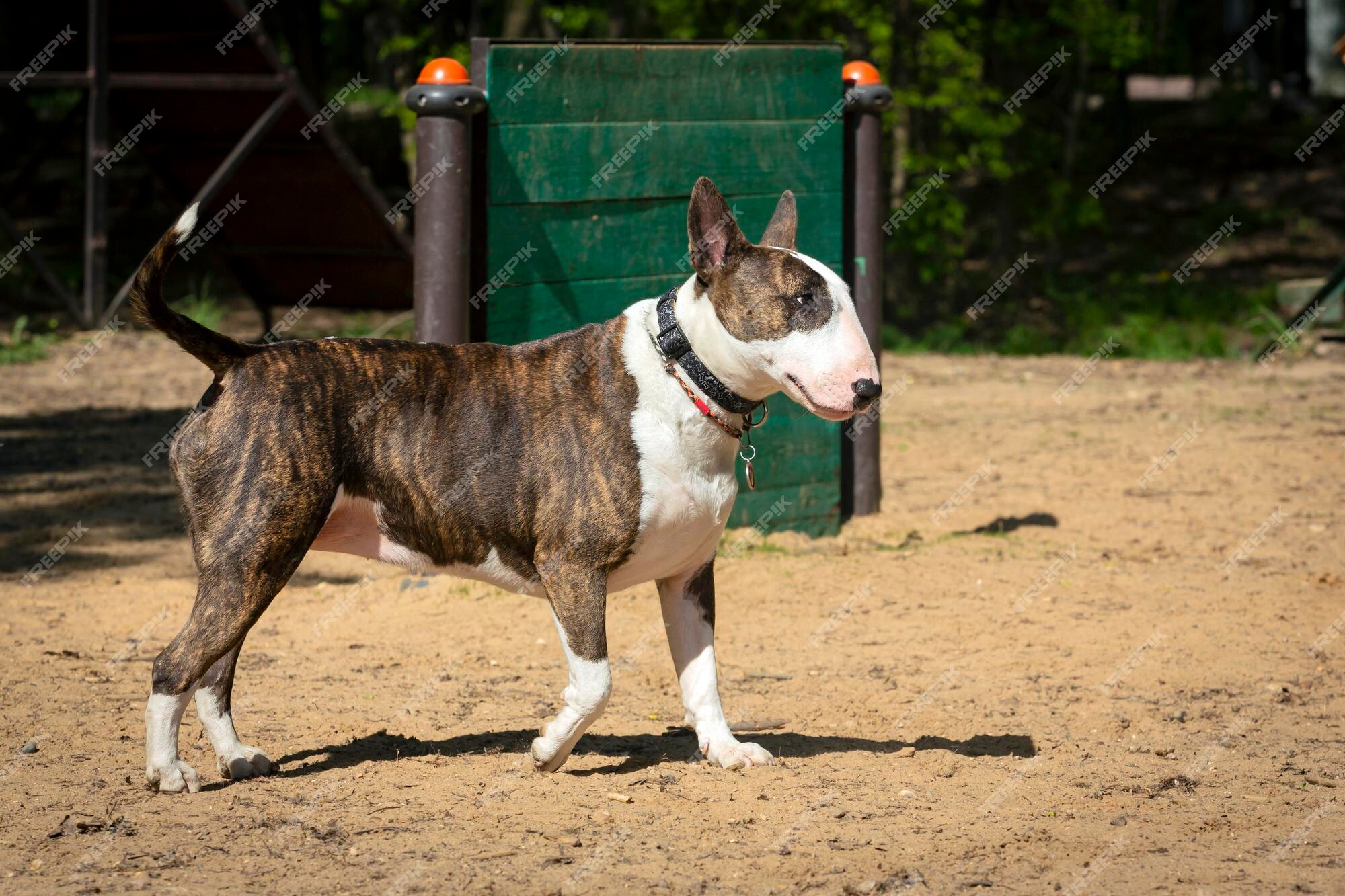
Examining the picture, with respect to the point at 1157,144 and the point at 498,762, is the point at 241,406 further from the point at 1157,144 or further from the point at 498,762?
the point at 1157,144

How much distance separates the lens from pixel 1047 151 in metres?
19.9

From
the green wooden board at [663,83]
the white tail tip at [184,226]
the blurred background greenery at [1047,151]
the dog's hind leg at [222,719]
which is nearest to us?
the white tail tip at [184,226]

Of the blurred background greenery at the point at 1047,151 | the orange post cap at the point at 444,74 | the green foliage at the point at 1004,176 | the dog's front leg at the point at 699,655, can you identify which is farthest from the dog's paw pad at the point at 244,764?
the green foliage at the point at 1004,176

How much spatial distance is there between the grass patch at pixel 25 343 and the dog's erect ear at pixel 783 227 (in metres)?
11.0

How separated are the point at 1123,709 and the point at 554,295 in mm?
3299

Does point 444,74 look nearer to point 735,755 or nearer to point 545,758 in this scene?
point 545,758

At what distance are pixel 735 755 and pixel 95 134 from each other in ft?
31.3

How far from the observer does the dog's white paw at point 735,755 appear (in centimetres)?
489

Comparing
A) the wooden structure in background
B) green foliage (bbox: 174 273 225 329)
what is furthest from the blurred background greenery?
the wooden structure in background

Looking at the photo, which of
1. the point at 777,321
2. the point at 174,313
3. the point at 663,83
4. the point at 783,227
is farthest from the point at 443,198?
the point at 777,321

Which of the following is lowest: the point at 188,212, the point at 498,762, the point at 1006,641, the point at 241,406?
the point at 1006,641

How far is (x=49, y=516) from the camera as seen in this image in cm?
886

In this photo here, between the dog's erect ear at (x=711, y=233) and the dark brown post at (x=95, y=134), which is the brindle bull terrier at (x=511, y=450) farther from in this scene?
the dark brown post at (x=95, y=134)

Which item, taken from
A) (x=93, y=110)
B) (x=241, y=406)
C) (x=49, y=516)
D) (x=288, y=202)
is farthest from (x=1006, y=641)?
(x=93, y=110)
